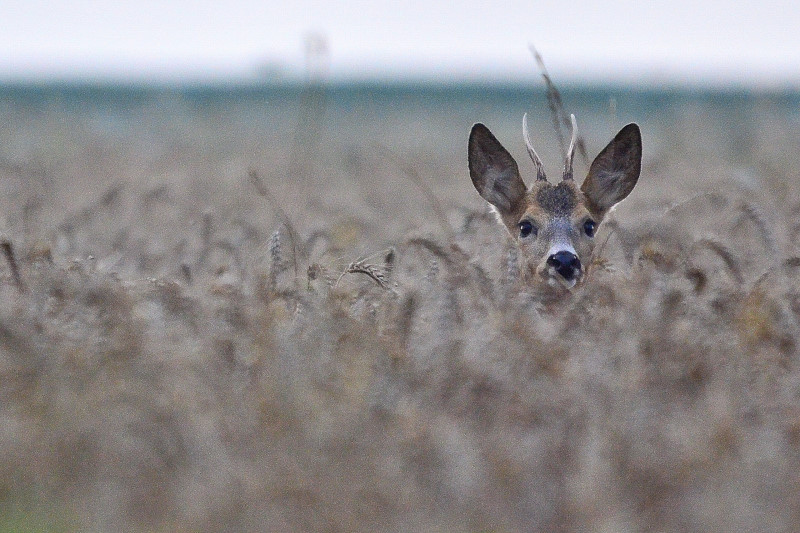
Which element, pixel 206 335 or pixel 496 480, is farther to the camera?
pixel 206 335

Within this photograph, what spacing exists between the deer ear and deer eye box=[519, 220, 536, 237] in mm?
366

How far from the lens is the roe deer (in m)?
6.76

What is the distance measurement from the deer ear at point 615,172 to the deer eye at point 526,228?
0.37 metres

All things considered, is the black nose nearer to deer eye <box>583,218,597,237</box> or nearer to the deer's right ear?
deer eye <box>583,218,597,237</box>

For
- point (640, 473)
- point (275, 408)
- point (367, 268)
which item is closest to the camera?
point (640, 473)

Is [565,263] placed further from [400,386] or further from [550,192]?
[400,386]

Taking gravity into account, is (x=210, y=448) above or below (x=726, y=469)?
below

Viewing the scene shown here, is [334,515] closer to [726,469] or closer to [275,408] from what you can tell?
[275,408]

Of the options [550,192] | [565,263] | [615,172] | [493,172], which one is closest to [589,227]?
[550,192]

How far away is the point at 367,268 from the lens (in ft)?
16.7

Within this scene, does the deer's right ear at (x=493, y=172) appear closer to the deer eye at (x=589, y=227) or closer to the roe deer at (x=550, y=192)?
the roe deer at (x=550, y=192)

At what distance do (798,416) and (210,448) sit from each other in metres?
1.65

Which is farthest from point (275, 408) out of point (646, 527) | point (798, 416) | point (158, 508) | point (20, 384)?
point (798, 416)

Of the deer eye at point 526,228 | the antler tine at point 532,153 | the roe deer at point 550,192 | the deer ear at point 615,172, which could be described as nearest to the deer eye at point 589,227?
the roe deer at point 550,192
